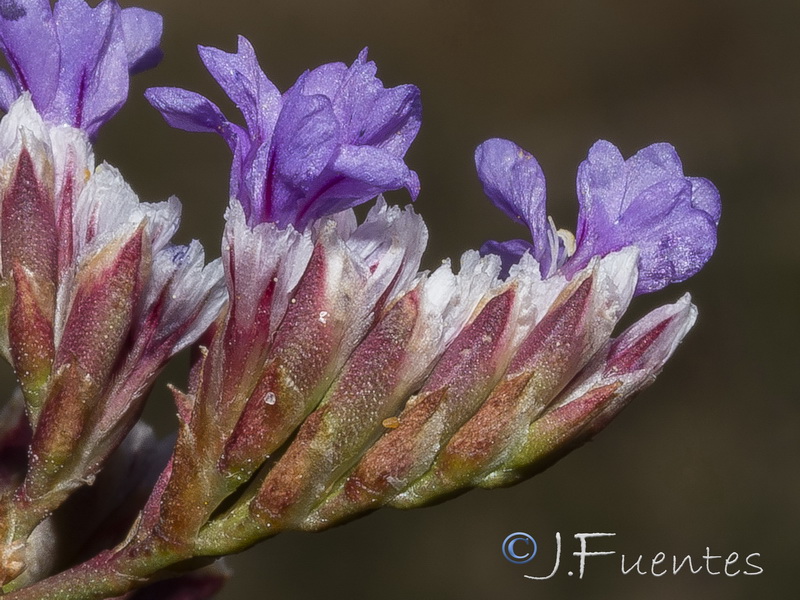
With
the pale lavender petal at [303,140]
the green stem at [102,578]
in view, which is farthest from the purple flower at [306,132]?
the green stem at [102,578]

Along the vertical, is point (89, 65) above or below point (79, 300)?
above

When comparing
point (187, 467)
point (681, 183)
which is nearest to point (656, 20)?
point (681, 183)

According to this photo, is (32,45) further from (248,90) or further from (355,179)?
(355,179)

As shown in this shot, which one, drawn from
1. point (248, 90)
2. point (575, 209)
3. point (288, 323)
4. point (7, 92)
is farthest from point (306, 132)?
point (575, 209)

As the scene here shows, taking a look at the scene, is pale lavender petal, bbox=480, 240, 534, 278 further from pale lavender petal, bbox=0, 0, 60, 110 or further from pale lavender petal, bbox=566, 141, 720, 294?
pale lavender petal, bbox=0, 0, 60, 110

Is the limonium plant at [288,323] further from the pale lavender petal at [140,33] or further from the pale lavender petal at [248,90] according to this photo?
the pale lavender petal at [140,33]

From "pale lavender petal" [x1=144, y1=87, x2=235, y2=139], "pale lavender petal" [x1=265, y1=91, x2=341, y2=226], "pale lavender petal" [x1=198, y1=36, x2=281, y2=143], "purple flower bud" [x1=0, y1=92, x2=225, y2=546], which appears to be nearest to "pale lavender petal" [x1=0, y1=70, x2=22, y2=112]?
"purple flower bud" [x1=0, y1=92, x2=225, y2=546]

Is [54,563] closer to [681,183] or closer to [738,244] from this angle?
[681,183]
